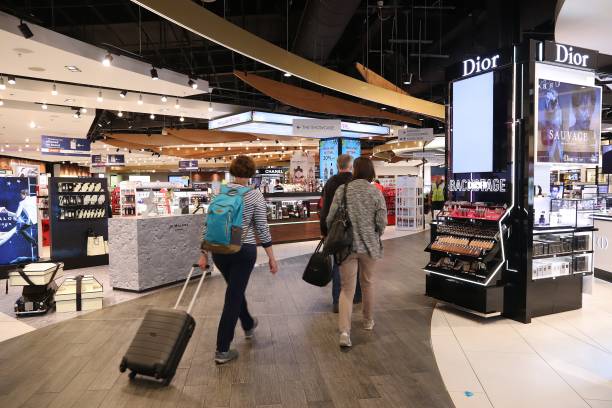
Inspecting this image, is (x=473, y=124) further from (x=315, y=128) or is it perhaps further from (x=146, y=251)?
(x=315, y=128)

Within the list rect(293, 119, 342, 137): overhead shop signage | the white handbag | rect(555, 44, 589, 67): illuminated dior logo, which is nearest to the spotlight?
the white handbag

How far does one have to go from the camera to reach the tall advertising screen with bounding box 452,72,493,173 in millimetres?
4496

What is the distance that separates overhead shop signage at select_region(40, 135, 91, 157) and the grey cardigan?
14.3 metres

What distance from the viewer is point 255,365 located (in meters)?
3.24

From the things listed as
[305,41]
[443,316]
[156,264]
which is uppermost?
[305,41]

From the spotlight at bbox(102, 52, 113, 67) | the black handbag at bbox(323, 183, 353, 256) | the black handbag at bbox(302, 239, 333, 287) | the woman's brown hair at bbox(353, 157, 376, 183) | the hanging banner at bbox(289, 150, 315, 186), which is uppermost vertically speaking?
the spotlight at bbox(102, 52, 113, 67)

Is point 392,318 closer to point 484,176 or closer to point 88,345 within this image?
point 484,176

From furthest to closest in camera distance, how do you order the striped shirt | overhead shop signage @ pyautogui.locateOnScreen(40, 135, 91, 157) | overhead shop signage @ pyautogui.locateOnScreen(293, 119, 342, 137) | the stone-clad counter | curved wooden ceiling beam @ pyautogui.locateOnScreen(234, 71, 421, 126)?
overhead shop signage @ pyautogui.locateOnScreen(40, 135, 91, 157), overhead shop signage @ pyautogui.locateOnScreen(293, 119, 342, 137), curved wooden ceiling beam @ pyautogui.locateOnScreen(234, 71, 421, 126), the stone-clad counter, the striped shirt

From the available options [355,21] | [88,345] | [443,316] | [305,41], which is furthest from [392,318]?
[355,21]

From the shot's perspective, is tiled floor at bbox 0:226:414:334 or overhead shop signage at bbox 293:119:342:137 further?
overhead shop signage at bbox 293:119:342:137

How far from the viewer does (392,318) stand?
4.42 meters

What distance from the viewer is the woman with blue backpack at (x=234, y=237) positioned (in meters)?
3.02

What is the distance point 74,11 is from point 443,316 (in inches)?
394

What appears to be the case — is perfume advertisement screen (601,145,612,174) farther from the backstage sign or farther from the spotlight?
the spotlight
